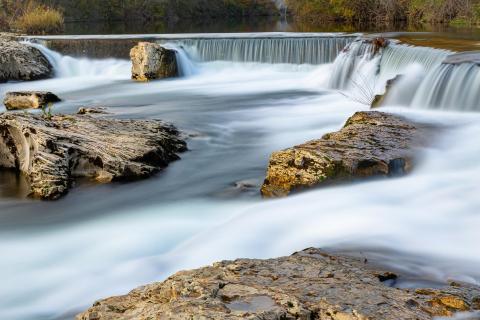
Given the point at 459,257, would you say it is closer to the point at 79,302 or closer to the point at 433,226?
the point at 433,226

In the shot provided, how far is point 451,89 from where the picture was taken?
32.1ft

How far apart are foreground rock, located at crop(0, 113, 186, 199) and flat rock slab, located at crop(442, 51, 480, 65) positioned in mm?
5662

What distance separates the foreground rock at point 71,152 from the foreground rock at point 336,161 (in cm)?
185

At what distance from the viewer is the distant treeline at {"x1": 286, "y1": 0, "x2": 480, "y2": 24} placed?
23.4 metres

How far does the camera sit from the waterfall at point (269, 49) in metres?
17.1

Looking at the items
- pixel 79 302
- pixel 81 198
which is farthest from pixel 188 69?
pixel 79 302

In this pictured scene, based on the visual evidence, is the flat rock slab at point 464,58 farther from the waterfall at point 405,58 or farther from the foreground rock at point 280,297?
the foreground rock at point 280,297

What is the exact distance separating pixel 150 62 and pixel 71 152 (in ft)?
32.8

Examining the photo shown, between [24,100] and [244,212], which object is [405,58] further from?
[24,100]

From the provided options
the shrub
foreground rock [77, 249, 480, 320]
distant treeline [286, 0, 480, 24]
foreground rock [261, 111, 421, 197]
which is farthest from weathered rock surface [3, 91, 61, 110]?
distant treeline [286, 0, 480, 24]

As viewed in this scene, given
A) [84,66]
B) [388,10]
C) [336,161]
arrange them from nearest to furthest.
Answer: [336,161]
[84,66]
[388,10]

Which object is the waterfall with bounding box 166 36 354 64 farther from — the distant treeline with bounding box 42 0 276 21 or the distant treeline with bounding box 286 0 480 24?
the distant treeline with bounding box 42 0 276 21

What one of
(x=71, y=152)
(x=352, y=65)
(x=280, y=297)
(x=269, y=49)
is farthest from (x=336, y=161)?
(x=269, y=49)

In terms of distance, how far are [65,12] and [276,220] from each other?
1338 inches
